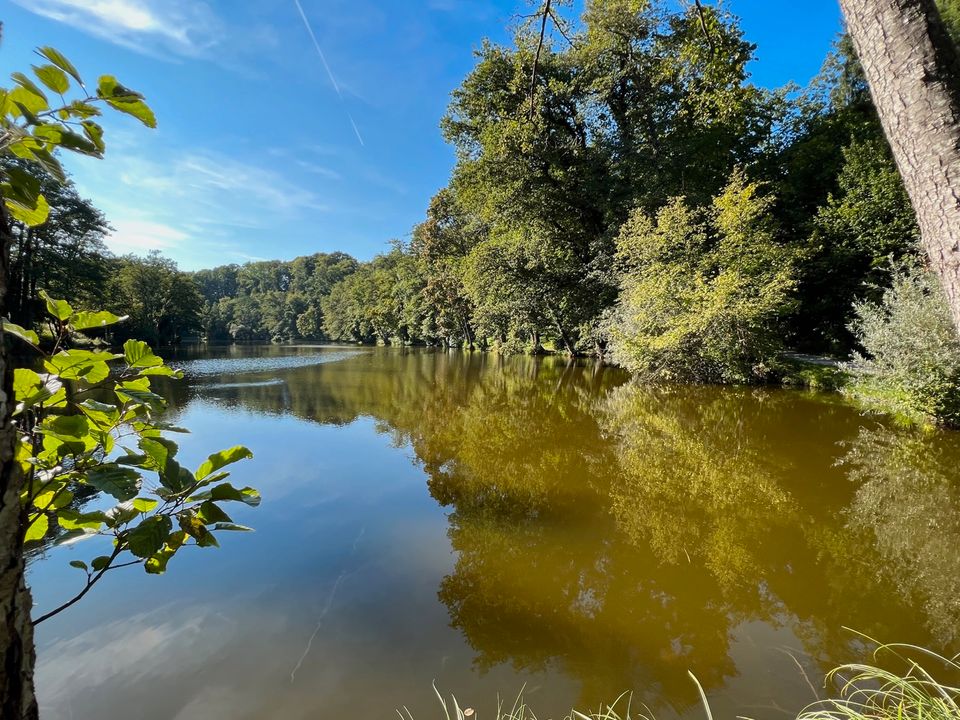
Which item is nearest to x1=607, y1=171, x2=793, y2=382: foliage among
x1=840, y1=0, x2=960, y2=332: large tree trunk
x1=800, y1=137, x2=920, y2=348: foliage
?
x1=800, y1=137, x2=920, y2=348: foliage

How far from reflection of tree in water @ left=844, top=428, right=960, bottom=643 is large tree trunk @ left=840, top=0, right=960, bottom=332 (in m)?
2.93

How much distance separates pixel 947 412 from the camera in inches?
299

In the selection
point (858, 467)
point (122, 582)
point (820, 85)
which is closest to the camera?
point (122, 582)

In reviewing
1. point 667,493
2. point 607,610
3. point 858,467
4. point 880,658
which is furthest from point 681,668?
point 858,467

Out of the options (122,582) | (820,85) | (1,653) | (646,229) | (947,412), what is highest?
(820,85)

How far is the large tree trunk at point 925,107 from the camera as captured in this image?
1409 mm

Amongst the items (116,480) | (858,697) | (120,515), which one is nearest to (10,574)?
(116,480)

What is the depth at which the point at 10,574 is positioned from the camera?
747 millimetres

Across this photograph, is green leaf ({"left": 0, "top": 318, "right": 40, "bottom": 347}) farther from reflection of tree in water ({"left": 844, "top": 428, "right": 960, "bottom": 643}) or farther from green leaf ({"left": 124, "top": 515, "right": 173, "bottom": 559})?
reflection of tree in water ({"left": 844, "top": 428, "right": 960, "bottom": 643})

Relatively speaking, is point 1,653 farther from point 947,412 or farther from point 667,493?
point 947,412

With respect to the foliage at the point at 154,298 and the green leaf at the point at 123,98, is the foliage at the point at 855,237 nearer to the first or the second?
the green leaf at the point at 123,98

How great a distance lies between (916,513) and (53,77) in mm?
6853

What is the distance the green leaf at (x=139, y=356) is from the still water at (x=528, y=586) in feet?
7.07

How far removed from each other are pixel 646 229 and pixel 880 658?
606 inches
